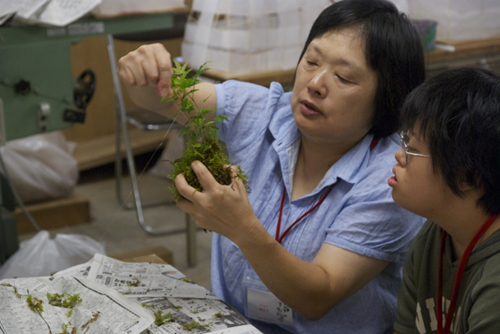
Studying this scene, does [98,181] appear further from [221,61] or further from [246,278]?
[246,278]

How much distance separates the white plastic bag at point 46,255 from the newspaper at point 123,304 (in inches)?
35.2

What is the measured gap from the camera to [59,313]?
111 centimetres

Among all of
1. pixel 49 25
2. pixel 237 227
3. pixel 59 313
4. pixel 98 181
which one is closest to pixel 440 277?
pixel 237 227

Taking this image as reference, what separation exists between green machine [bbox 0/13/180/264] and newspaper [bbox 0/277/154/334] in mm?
912

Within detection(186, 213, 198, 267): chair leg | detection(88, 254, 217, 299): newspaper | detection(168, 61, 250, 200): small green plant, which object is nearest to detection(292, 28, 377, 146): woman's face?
detection(168, 61, 250, 200): small green plant

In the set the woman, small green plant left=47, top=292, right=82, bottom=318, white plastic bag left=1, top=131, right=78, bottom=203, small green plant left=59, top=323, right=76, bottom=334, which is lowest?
white plastic bag left=1, top=131, right=78, bottom=203

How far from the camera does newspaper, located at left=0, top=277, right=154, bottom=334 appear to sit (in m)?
1.06

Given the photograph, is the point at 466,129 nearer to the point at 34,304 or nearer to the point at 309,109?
the point at 309,109

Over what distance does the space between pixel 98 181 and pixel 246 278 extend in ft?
8.66

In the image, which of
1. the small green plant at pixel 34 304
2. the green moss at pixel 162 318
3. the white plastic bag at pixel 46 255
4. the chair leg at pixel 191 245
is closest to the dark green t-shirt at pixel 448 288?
the green moss at pixel 162 318

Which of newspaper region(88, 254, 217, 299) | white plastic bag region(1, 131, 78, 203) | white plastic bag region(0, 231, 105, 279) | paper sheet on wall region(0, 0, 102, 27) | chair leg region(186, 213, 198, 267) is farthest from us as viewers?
white plastic bag region(1, 131, 78, 203)

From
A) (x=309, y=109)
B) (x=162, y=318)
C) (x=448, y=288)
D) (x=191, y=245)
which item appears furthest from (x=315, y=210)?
(x=191, y=245)

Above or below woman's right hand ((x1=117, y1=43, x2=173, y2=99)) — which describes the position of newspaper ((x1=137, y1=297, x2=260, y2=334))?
below

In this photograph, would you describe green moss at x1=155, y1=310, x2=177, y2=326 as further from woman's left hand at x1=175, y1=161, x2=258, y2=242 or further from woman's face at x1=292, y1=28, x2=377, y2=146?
woman's face at x1=292, y1=28, x2=377, y2=146
